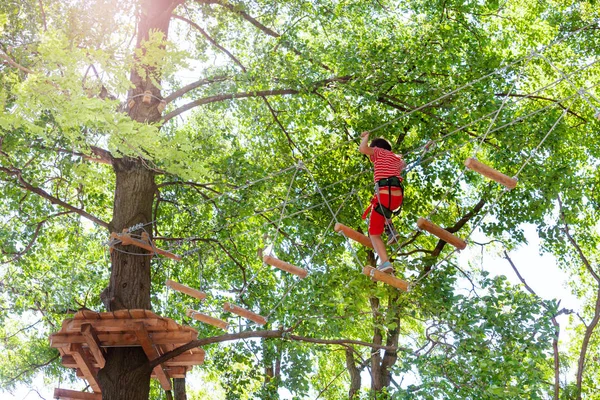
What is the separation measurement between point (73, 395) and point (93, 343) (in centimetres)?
97

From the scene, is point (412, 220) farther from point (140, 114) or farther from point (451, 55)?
point (140, 114)

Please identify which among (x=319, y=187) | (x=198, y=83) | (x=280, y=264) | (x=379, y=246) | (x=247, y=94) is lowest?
(x=280, y=264)

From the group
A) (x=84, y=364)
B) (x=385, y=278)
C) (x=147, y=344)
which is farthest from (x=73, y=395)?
(x=385, y=278)

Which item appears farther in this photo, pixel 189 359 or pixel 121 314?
pixel 189 359

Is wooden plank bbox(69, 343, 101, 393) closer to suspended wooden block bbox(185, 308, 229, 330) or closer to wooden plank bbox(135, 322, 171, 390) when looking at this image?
wooden plank bbox(135, 322, 171, 390)

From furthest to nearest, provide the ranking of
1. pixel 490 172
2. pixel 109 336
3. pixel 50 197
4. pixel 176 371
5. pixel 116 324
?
pixel 50 197 → pixel 176 371 → pixel 109 336 → pixel 116 324 → pixel 490 172

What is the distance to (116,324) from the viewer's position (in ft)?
21.3

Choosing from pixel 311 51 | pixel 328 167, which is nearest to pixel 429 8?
pixel 311 51

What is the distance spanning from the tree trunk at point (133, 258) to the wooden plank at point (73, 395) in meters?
0.24

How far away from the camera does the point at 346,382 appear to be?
16.5 meters

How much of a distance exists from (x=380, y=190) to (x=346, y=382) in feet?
36.6

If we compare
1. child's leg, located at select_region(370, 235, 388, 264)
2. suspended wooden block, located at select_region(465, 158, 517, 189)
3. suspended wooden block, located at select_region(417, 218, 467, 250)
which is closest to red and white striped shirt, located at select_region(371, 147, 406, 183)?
child's leg, located at select_region(370, 235, 388, 264)

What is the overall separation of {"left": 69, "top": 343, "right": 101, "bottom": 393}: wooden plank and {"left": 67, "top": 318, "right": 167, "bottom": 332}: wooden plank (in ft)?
0.75

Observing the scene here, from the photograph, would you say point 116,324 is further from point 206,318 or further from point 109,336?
point 206,318
